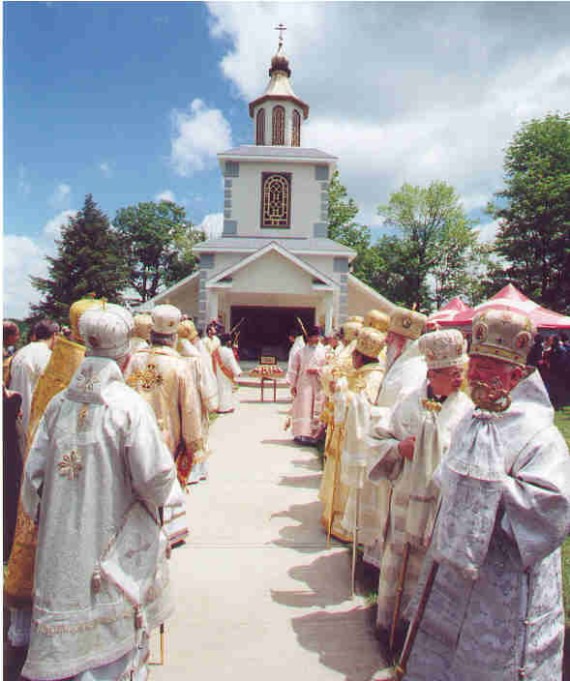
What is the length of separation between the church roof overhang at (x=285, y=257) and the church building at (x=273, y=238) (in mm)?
1097

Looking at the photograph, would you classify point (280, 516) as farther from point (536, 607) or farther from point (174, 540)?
point (536, 607)

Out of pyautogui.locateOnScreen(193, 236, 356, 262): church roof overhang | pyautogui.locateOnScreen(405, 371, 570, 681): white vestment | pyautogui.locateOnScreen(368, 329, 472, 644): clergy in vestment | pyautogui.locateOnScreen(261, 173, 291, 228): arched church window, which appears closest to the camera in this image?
pyautogui.locateOnScreen(405, 371, 570, 681): white vestment

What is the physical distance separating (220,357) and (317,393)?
9.80 feet

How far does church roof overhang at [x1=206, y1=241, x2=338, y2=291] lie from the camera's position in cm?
1952

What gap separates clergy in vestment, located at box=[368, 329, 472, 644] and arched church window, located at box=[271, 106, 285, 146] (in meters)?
21.7

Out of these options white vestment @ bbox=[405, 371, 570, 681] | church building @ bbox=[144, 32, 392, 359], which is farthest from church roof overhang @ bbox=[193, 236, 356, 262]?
white vestment @ bbox=[405, 371, 570, 681]

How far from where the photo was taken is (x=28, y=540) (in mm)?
3361

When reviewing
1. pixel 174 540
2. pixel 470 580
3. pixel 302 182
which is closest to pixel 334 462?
pixel 174 540

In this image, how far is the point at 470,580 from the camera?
243cm

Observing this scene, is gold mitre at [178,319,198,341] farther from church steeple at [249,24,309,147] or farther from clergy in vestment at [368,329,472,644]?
church steeple at [249,24,309,147]

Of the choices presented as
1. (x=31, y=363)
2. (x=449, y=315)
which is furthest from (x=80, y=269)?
(x=31, y=363)

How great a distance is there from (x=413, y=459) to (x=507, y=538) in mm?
1050

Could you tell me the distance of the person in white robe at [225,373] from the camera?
12.0 meters

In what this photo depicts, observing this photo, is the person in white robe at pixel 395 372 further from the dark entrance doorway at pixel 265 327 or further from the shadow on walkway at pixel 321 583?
the dark entrance doorway at pixel 265 327
